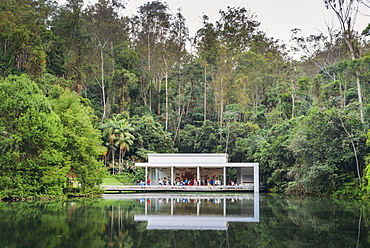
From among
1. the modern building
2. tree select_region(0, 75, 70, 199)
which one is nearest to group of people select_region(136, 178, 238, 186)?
the modern building

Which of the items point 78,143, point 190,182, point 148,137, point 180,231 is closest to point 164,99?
point 148,137

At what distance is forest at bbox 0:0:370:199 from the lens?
856 inches

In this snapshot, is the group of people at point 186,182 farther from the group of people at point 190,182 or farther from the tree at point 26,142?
the tree at point 26,142

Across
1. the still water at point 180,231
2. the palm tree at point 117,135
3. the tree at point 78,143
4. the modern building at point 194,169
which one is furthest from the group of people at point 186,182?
the still water at point 180,231

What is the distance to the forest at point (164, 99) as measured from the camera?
71.3 feet

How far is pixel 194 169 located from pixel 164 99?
12.6 metres

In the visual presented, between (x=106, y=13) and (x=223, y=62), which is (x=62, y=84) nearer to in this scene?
(x=106, y=13)

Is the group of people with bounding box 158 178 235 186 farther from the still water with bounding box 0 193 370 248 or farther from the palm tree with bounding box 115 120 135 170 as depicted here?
the still water with bounding box 0 193 370 248

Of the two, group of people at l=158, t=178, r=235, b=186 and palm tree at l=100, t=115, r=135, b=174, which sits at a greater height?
palm tree at l=100, t=115, r=135, b=174

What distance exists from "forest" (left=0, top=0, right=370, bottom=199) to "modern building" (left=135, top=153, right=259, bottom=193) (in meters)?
1.60

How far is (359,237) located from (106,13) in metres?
45.6

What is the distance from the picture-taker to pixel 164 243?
26.6ft

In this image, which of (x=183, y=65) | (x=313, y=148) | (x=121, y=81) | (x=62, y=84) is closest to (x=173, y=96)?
(x=183, y=65)

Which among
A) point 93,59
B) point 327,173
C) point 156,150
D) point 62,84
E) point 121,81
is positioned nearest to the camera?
point 327,173
